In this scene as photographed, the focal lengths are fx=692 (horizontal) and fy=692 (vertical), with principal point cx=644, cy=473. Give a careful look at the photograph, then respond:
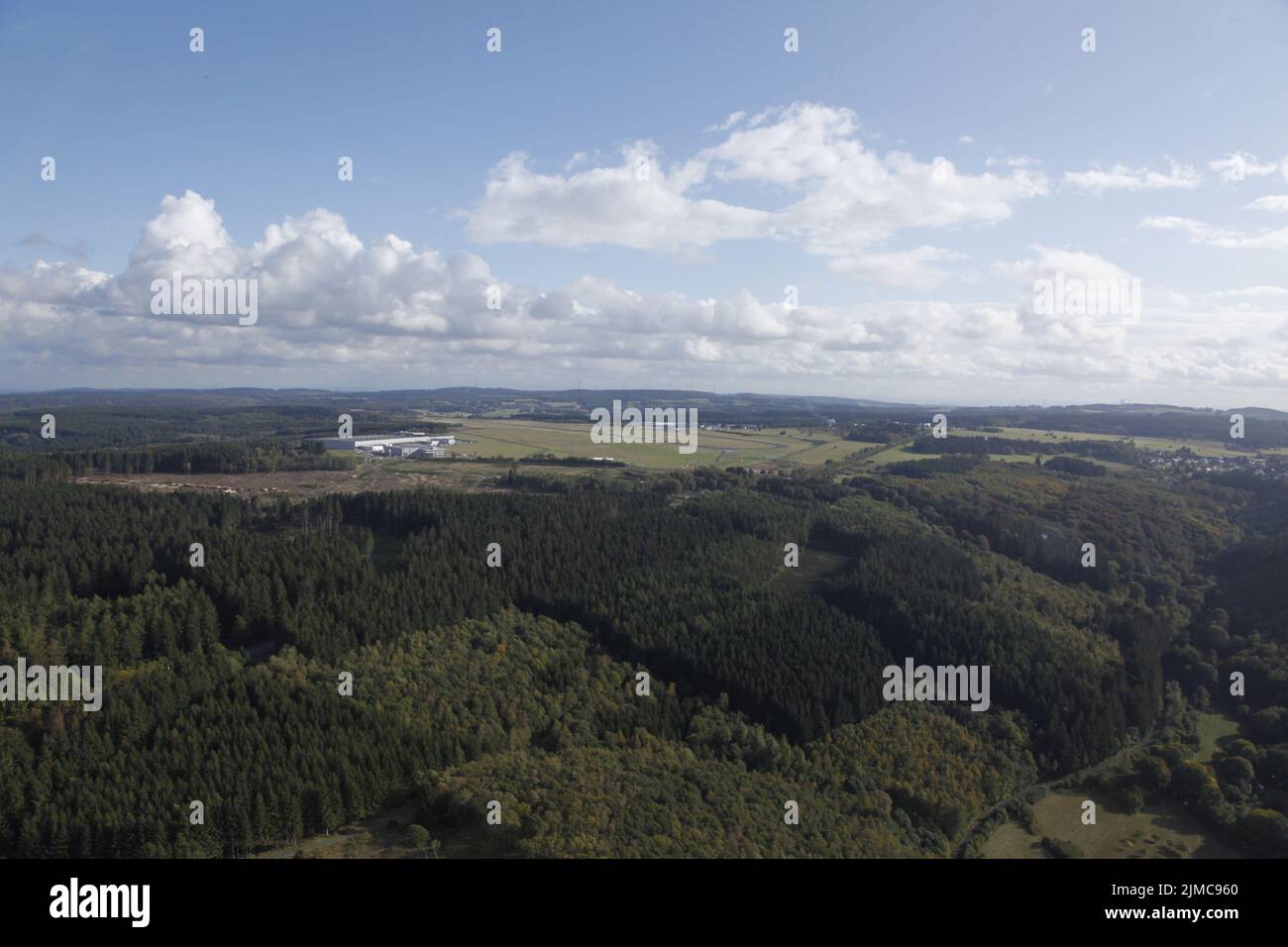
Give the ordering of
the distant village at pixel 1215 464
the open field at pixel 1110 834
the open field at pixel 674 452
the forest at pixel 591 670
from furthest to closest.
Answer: the open field at pixel 674 452 → the distant village at pixel 1215 464 → the open field at pixel 1110 834 → the forest at pixel 591 670

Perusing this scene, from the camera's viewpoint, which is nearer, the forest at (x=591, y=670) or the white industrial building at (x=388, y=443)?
the forest at (x=591, y=670)

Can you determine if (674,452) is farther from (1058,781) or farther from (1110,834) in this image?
(1110,834)

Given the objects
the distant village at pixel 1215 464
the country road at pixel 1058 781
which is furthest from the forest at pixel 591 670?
the distant village at pixel 1215 464

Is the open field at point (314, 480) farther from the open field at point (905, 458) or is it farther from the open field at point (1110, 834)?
the open field at point (1110, 834)

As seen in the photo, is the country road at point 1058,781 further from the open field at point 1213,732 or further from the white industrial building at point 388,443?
the white industrial building at point 388,443

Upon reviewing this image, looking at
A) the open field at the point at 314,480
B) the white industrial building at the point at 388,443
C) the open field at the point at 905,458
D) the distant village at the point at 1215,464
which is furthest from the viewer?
the white industrial building at the point at 388,443

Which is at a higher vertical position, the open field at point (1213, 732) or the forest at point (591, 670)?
the forest at point (591, 670)

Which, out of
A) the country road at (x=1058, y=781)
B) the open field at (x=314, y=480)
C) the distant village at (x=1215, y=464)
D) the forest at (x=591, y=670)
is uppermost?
the distant village at (x=1215, y=464)

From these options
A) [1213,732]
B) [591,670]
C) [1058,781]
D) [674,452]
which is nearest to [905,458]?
[674,452]

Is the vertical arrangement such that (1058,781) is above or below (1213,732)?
below
